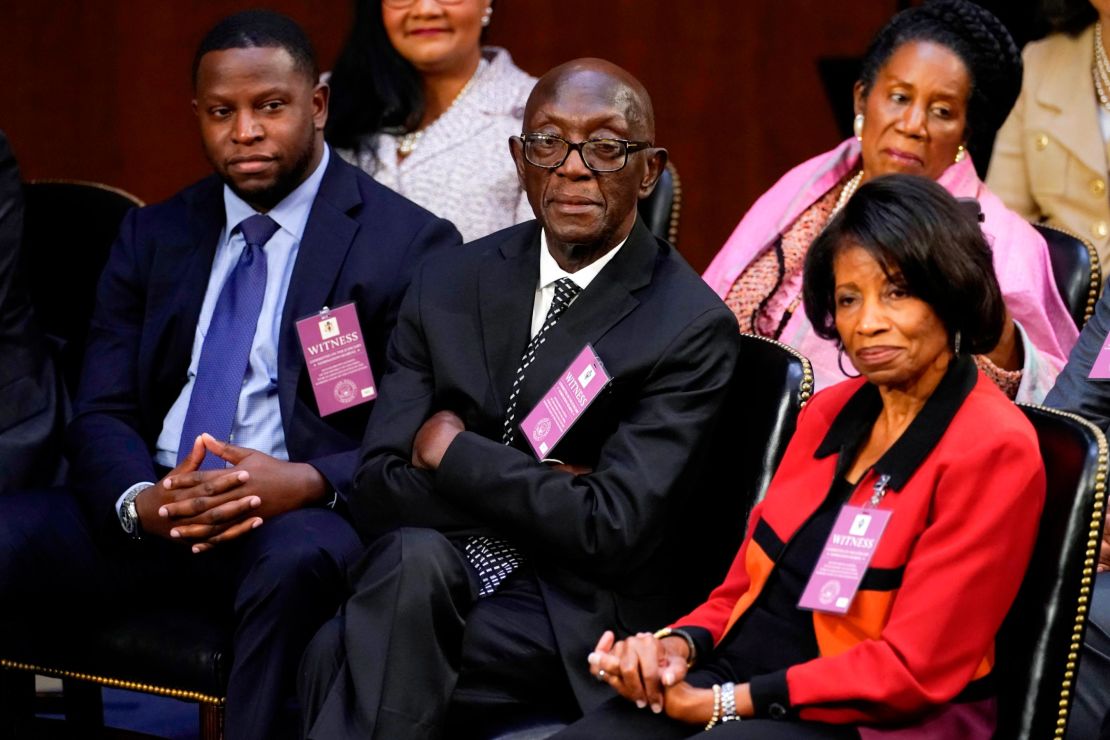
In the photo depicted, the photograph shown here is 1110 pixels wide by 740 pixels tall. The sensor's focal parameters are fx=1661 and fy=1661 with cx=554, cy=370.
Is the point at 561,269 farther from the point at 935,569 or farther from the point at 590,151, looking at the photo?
the point at 935,569

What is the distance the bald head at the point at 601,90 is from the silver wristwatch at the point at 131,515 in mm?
1063

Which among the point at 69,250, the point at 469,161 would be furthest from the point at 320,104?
the point at 69,250

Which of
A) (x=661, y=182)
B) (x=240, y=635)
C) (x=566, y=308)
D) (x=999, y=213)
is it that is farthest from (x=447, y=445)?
(x=999, y=213)

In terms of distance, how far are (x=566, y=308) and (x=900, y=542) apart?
832 mm

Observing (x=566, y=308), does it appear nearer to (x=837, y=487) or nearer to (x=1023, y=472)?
(x=837, y=487)

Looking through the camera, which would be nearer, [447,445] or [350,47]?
[447,445]

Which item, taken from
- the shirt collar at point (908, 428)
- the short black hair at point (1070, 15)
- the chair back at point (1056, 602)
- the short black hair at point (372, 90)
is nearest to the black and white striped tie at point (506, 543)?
the shirt collar at point (908, 428)

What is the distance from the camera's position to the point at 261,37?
3.47 m

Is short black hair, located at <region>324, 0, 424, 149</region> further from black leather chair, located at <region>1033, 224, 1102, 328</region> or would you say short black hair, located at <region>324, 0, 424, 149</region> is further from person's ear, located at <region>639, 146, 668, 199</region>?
black leather chair, located at <region>1033, 224, 1102, 328</region>

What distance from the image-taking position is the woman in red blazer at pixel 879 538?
226 cm

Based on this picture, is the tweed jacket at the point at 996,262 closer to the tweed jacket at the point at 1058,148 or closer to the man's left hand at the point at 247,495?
the tweed jacket at the point at 1058,148

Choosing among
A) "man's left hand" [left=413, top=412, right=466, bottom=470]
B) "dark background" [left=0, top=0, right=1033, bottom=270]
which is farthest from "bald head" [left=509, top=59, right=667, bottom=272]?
"dark background" [left=0, top=0, right=1033, bottom=270]

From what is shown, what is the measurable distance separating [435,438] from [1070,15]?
2.02 meters

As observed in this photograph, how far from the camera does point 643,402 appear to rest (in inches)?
109
